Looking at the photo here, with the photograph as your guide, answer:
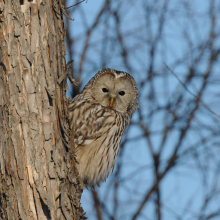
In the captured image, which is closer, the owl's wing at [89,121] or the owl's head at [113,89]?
the owl's wing at [89,121]

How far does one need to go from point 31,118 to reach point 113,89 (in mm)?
1990

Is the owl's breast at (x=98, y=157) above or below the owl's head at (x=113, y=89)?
below

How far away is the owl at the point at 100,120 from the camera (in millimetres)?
3725

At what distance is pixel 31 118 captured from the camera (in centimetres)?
260

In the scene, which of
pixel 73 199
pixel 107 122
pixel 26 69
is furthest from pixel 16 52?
pixel 107 122

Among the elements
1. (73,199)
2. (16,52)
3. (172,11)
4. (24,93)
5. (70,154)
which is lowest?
(73,199)

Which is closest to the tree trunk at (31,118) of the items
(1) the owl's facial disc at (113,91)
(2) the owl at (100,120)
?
(2) the owl at (100,120)

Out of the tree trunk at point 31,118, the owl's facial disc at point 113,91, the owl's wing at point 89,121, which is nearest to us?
the tree trunk at point 31,118

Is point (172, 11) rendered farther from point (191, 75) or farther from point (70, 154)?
point (70, 154)

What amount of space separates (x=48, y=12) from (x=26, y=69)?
467mm

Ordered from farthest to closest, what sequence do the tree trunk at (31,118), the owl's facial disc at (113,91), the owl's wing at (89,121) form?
the owl's facial disc at (113,91)
the owl's wing at (89,121)
the tree trunk at (31,118)

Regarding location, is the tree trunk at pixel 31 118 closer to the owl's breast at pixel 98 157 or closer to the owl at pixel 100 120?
the owl at pixel 100 120

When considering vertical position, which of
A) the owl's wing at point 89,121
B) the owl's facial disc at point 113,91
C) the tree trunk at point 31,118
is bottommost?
the tree trunk at point 31,118

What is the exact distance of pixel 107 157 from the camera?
4000mm
